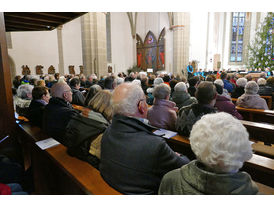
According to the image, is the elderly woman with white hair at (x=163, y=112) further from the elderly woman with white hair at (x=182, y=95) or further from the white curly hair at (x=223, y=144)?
the white curly hair at (x=223, y=144)

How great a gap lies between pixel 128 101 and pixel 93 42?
9172 millimetres

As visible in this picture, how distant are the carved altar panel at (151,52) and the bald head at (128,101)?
1537cm

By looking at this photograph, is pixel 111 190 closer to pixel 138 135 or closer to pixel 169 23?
pixel 138 135

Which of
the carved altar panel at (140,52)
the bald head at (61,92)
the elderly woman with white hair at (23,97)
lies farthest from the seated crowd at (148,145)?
the carved altar panel at (140,52)

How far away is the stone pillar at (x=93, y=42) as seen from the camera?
385 inches

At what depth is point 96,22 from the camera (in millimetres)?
9766

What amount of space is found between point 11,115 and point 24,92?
1.29 meters

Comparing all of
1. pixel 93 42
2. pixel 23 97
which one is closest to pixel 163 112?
pixel 23 97

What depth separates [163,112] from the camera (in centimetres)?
298

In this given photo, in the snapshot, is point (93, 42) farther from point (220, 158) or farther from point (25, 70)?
point (220, 158)

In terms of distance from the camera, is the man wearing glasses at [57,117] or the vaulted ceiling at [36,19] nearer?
the man wearing glasses at [57,117]

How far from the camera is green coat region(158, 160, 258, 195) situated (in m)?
0.97

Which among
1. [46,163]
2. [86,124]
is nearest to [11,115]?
[46,163]

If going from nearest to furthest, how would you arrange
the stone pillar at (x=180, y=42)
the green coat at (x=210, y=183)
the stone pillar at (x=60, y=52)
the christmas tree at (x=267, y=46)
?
the green coat at (x=210, y=183), the stone pillar at (x=60, y=52), the christmas tree at (x=267, y=46), the stone pillar at (x=180, y=42)
